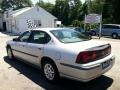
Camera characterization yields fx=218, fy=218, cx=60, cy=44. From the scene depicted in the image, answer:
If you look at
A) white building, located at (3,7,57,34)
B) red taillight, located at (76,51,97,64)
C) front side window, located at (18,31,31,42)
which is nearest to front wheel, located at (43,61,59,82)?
red taillight, located at (76,51,97,64)

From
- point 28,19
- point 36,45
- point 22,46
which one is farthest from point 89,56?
point 28,19

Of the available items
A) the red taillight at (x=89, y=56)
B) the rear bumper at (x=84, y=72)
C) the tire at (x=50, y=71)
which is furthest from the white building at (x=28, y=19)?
the rear bumper at (x=84, y=72)

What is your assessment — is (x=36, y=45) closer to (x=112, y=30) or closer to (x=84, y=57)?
(x=84, y=57)

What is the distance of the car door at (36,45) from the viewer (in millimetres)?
6832

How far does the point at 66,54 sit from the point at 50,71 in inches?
40.5

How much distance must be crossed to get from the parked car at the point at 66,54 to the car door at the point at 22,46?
0.12 ft

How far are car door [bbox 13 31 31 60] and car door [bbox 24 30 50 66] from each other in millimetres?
356

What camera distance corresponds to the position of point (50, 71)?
257 inches

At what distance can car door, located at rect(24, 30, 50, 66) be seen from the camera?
683cm

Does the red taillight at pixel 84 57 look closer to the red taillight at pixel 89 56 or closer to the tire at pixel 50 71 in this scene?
the red taillight at pixel 89 56

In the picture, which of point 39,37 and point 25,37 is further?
point 25,37

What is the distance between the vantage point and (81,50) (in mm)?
5578

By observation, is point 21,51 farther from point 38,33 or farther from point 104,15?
point 104,15

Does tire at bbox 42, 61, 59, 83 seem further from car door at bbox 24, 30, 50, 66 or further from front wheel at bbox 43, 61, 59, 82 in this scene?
car door at bbox 24, 30, 50, 66
